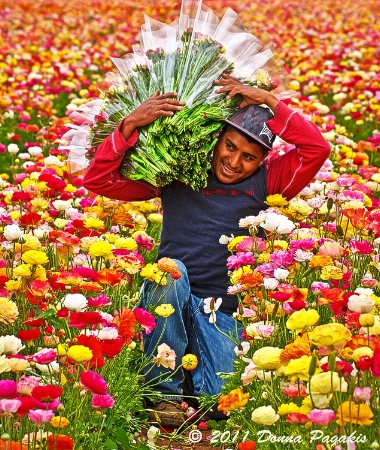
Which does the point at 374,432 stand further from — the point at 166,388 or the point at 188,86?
the point at 188,86

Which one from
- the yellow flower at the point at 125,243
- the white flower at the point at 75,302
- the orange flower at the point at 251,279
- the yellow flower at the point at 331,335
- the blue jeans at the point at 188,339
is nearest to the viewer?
the yellow flower at the point at 331,335

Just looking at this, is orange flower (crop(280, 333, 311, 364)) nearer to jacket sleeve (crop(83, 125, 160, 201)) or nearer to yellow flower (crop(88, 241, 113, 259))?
yellow flower (crop(88, 241, 113, 259))

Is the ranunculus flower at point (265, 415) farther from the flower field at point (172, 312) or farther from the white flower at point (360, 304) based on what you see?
the white flower at point (360, 304)

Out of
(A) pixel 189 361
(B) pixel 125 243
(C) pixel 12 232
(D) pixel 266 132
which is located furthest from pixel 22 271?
(D) pixel 266 132

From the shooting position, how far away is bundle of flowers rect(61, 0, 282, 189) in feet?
13.1

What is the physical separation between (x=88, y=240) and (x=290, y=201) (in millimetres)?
912

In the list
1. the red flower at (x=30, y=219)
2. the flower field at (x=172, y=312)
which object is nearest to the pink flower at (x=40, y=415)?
the flower field at (x=172, y=312)

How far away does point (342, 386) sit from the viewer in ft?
8.25

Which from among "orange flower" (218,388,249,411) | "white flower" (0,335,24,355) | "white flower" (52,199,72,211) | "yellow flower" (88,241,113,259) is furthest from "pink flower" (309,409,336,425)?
"white flower" (52,199,72,211)

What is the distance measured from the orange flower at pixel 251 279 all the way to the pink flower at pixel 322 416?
870 millimetres

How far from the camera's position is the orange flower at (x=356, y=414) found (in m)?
2.46

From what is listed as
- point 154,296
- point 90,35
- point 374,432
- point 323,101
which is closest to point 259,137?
point 154,296

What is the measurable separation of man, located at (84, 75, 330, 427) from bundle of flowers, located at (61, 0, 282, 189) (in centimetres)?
7

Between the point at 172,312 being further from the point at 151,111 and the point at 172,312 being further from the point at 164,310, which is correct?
the point at 151,111
